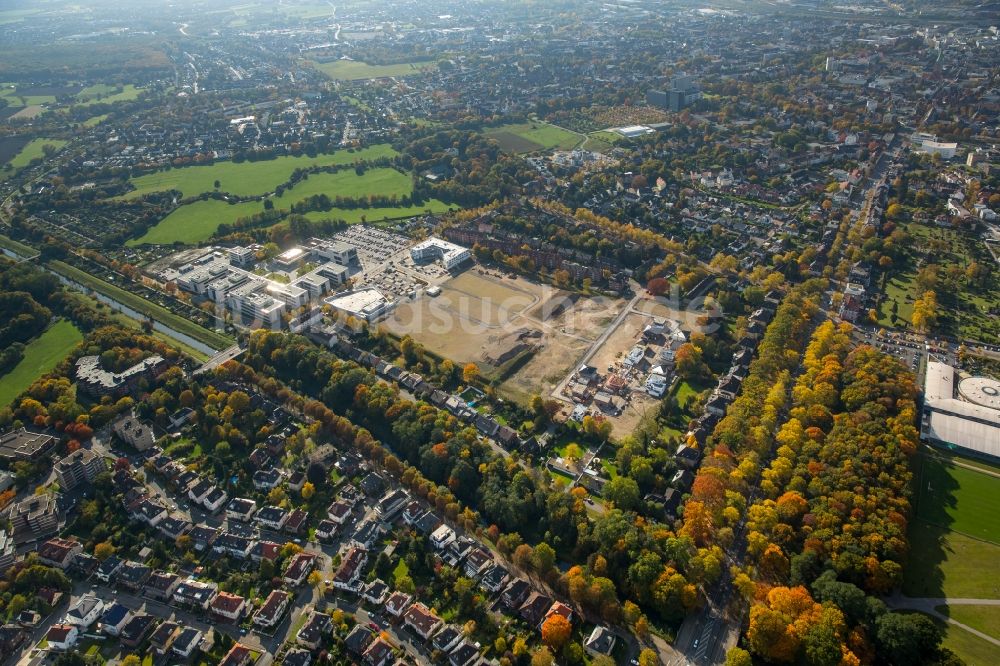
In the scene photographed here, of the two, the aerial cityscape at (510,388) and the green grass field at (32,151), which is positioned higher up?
the aerial cityscape at (510,388)

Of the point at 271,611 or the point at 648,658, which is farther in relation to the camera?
the point at 271,611

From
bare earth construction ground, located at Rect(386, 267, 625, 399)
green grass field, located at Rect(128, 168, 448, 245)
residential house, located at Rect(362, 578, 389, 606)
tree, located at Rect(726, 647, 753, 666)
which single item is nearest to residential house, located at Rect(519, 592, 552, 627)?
residential house, located at Rect(362, 578, 389, 606)

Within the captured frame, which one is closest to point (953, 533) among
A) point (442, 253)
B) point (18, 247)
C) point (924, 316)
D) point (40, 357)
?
point (924, 316)

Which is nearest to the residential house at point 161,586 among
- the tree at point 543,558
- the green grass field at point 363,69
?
the tree at point 543,558

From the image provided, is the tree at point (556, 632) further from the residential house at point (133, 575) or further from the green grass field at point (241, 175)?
the green grass field at point (241, 175)

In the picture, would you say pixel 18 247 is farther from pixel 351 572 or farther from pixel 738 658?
pixel 738 658

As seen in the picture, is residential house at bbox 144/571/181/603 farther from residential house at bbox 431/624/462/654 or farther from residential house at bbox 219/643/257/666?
residential house at bbox 431/624/462/654
